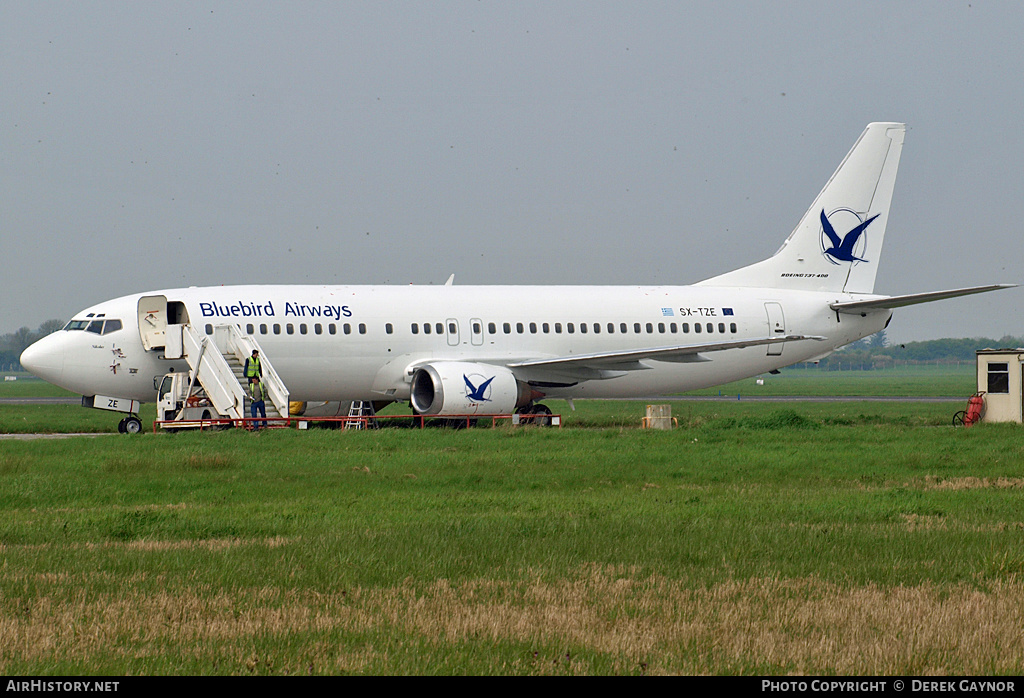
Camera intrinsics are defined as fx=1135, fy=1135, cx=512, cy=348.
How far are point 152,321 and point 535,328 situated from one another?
36.4ft

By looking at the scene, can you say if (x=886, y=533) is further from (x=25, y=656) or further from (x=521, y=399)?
A: (x=521, y=399)

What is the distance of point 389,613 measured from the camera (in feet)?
29.7

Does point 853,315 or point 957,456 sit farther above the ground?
point 853,315

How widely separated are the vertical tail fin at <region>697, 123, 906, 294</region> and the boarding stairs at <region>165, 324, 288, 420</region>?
637 inches

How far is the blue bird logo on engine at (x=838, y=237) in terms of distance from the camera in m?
39.0

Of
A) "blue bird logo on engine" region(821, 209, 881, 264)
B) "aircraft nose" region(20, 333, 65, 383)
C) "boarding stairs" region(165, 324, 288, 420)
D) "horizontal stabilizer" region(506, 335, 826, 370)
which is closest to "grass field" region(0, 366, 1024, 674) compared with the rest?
"boarding stairs" region(165, 324, 288, 420)

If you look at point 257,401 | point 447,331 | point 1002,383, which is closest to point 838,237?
point 1002,383

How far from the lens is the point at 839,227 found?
39.0 metres

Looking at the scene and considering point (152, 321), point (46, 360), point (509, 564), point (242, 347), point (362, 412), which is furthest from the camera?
point (362, 412)

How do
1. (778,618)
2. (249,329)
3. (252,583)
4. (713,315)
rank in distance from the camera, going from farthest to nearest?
(713,315), (249,329), (252,583), (778,618)

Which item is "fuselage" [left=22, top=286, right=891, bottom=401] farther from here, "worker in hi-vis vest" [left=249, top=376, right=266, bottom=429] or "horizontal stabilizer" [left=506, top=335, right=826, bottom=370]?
"worker in hi-vis vest" [left=249, top=376, right=266, bottom=429]

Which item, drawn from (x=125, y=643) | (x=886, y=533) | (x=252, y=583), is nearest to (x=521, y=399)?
(x=886, y=533)

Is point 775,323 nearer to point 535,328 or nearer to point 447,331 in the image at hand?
point 535,328

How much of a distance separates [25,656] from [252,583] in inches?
106
